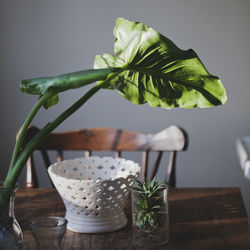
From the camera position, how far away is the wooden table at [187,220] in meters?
0.99

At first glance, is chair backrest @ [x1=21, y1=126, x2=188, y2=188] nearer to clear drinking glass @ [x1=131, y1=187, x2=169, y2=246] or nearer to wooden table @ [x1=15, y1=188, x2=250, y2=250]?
wooden table @ [x1=15, y1=188, x2=250, y2=250]

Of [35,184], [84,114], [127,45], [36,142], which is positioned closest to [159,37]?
[127,45]

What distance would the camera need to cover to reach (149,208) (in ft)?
3.24

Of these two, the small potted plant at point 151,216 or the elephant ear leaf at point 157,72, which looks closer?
the small potted plant at point 151,216

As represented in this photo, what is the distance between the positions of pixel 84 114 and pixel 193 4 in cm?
100

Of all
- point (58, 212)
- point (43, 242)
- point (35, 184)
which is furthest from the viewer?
point (35, 184)

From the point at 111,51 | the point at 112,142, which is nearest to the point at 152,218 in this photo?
the point at 112,142

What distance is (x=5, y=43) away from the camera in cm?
269

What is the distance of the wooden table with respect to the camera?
994mm

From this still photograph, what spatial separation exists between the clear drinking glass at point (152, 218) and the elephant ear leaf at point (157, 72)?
309 mm

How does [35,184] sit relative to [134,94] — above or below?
below

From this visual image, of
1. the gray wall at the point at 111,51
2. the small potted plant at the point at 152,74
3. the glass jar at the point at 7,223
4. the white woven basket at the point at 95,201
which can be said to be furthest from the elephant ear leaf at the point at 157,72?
the gray wall at the point at 111,51

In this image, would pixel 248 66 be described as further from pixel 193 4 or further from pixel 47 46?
pixel 47 46

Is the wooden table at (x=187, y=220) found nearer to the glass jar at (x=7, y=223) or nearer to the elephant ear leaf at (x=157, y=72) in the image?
the glass jar at (x=7, y=223)
